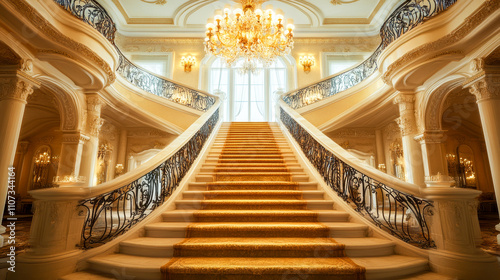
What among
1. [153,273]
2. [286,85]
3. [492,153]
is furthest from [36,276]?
[286,85]

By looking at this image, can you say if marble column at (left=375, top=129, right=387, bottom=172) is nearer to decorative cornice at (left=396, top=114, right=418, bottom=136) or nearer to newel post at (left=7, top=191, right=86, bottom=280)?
decorative cornice at (left=396, top=114, right=418, bottom=136)

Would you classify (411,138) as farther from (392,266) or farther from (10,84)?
(10,84)

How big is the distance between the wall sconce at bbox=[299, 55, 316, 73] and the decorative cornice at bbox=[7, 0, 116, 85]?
7.90 m

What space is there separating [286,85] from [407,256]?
9317 millimetres

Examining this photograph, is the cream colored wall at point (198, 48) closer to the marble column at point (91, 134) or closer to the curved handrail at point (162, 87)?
the curved handrail at point (162, 87)

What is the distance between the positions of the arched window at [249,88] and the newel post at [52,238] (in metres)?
8.85

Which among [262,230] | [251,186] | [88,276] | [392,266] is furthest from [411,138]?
[88,276]

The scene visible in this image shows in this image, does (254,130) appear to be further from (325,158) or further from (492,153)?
(492,153)

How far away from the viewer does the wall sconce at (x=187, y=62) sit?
10812 millimetres

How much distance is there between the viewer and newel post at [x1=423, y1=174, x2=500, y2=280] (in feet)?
6.77

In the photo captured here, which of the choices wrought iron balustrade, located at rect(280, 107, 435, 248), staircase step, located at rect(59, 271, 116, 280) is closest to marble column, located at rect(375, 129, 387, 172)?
wrought iron balustrade, located at rect(280, 107, 435, 248)

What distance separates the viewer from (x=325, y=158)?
13.1 ft

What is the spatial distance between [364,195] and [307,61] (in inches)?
347

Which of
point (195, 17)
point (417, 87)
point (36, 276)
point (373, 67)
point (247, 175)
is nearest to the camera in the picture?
point (36, 276)
